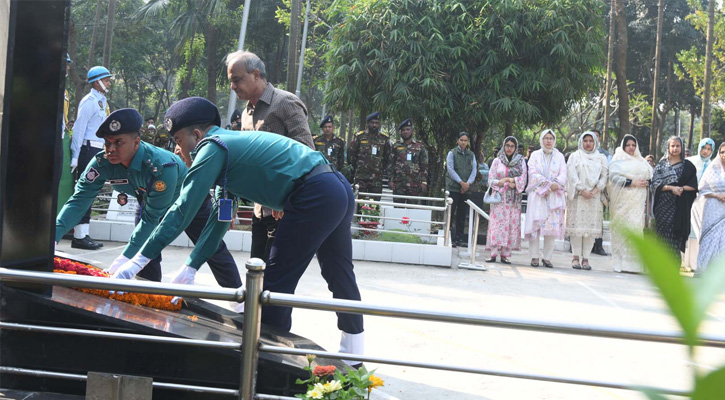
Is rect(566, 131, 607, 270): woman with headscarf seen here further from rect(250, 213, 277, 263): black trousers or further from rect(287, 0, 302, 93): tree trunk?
rect(287, 0, 302, 93): tree trunk

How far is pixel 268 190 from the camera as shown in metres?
3.77

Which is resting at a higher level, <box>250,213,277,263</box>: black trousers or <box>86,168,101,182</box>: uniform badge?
<box>86,168,101,182</box>: uniform badge

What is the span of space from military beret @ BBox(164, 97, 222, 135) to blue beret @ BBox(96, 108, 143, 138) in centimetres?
85

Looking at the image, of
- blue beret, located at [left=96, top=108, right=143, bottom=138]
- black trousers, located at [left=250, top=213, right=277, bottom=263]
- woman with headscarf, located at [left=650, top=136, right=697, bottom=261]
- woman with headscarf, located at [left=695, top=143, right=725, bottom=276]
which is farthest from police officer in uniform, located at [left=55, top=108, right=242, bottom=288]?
woman with headscarf, located at [left=650, top=136, right=697, bottom=261]

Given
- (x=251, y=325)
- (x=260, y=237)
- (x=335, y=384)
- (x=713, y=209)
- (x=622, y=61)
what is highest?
(x=622, y=61)

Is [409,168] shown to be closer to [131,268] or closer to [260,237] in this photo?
[260,237]

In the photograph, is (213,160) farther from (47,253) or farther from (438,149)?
(438,149)

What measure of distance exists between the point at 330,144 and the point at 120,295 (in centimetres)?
951

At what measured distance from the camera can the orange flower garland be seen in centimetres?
381

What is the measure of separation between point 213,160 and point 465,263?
23.1 feet

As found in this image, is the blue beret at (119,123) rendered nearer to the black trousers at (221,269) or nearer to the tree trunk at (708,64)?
the black trousers at (221,269)

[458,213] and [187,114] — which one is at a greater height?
[187,114]

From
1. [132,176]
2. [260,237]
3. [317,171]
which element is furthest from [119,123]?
[317,171]

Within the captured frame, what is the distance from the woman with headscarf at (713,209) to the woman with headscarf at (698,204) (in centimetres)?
26
